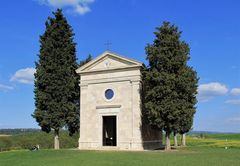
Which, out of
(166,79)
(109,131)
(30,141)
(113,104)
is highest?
(166,79)

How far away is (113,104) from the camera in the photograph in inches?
1264

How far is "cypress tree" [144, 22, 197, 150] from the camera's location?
28.5 meters

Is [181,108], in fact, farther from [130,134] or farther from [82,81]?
[82,81]

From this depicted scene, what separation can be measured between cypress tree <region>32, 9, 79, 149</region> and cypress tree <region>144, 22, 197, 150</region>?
919 centimetres

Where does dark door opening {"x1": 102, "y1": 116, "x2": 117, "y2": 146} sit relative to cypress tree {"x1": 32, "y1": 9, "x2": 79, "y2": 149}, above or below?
below

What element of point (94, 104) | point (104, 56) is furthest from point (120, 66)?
point (94, 104)

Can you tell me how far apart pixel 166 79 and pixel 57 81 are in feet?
40.0

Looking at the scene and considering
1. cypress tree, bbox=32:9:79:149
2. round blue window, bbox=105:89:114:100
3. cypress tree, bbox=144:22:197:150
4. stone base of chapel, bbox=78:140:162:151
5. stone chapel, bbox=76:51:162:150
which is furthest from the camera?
cypress tree, bbox=32:9:79:149

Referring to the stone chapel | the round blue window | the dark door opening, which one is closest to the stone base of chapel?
the stone chapel

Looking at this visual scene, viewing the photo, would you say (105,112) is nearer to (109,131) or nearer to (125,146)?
(125,146)

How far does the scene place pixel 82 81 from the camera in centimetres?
3441

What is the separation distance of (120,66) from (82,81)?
479 centimetres

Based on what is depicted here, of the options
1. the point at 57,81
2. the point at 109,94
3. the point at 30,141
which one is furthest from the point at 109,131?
the point at 30,141

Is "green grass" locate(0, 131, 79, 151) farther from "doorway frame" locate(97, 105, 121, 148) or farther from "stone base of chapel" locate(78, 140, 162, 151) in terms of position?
"doorway frame" locate(97, 105, 121, 148)
